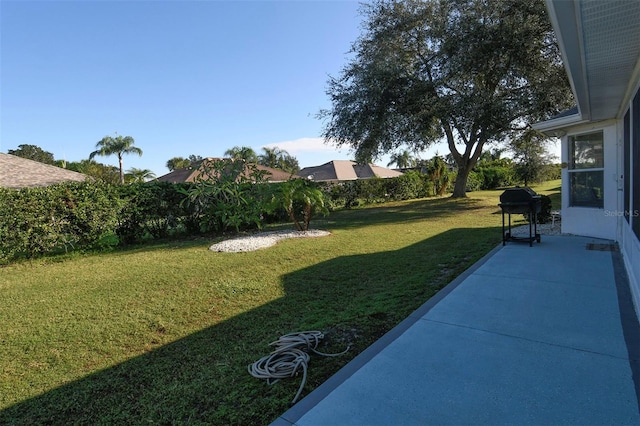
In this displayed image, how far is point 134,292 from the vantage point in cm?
510

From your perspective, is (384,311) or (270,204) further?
(270,204)

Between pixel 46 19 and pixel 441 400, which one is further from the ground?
pixel 46 19

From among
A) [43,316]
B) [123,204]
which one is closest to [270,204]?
[123,204]

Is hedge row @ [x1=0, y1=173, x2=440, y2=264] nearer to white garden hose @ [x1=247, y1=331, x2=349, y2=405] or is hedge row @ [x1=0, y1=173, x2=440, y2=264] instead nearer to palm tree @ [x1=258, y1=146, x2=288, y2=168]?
white garden hose @ [x1=247, y1=331, x2=349, y2=405]

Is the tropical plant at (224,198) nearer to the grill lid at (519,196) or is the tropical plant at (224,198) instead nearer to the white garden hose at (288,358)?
the grill lid at (519,196)

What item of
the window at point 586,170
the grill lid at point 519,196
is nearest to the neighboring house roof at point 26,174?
the grill lid at point 519,196

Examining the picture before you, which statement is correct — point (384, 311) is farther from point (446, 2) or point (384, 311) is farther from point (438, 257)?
point (446, 2)

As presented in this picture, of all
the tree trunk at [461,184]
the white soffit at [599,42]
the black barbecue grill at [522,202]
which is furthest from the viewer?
the tree trunk at [461,184]

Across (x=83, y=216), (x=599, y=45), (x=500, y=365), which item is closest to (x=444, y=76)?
(x=599, y=45)

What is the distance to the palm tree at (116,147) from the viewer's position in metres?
36.8

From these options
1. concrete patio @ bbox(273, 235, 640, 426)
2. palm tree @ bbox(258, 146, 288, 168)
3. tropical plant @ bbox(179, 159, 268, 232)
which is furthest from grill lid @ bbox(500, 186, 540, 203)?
palm tree @ bbox(258, 146, 288, 168)

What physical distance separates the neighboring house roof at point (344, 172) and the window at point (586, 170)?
18724mm

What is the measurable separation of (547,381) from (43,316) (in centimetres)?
555

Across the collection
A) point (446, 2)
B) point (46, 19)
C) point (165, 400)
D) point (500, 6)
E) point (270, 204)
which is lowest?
point (165, 400)
